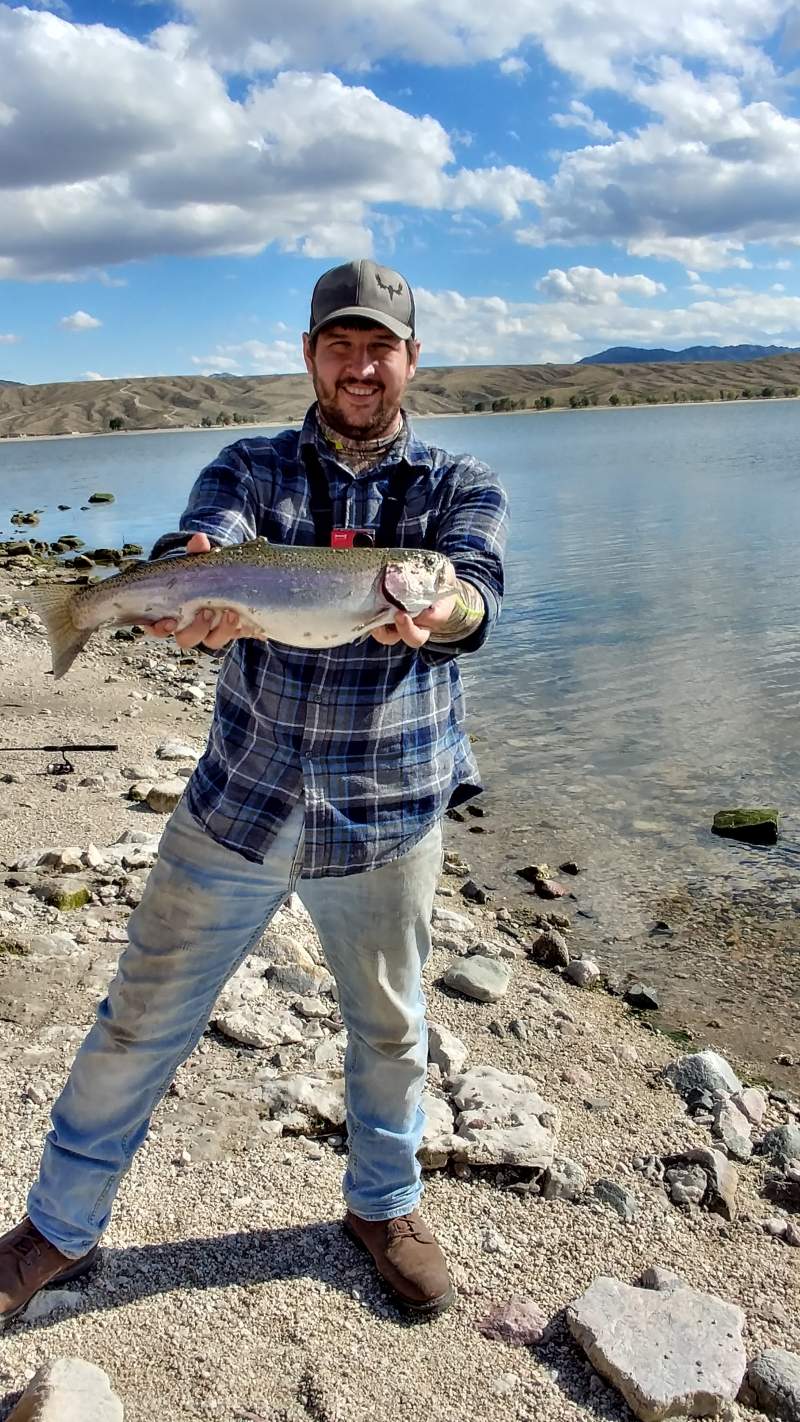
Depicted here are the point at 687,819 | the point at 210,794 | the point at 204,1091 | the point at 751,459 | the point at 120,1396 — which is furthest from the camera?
the point at 751,459

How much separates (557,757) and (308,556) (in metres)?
10.2

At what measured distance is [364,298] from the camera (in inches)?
150

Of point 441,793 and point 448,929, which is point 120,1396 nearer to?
point 441,793

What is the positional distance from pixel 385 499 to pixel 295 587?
62 centimetres

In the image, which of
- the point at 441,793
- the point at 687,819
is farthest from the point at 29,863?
the point at 687,819

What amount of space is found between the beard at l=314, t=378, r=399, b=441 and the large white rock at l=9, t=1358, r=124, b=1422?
3.33 m

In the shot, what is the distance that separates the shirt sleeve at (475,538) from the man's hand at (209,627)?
67 cm

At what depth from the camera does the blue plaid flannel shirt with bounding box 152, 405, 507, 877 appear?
3770 mm

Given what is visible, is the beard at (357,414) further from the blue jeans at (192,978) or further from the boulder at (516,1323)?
the boulder at (516,1323)

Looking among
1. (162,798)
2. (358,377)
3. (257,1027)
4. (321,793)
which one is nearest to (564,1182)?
(257,1027)

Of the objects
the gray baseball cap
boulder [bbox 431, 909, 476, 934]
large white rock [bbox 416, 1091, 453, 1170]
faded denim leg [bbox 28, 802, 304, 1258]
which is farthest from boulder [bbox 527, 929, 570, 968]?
the gray baseball cap

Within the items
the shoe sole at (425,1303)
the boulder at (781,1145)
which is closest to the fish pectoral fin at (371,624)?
the shoe sole at (425,1303)

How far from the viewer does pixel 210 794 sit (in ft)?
12.7

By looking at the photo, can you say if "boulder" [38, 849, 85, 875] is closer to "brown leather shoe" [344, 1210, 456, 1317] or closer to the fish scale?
"brown leather shoe" [344, 1210, 456, 1317]
